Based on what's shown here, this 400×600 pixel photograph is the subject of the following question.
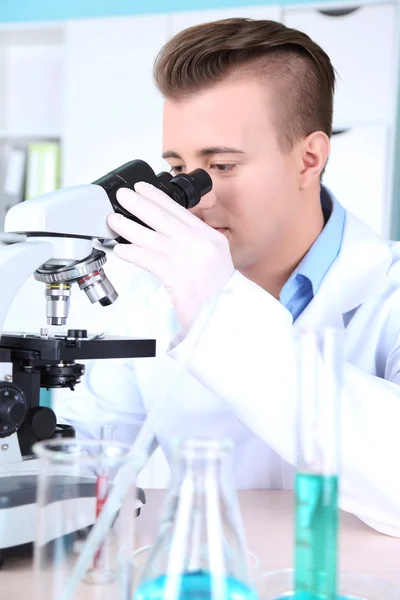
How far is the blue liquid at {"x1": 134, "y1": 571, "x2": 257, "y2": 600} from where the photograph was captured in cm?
50

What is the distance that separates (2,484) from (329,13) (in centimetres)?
255

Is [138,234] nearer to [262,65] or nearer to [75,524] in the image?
[75,524]

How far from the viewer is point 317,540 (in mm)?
559

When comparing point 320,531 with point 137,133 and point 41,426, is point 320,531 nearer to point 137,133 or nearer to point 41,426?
point 41,426

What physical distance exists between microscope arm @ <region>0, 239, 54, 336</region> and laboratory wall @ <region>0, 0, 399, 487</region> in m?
2.07

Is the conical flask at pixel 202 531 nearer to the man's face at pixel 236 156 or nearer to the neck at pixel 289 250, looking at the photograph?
the man's face at pixel 236 156

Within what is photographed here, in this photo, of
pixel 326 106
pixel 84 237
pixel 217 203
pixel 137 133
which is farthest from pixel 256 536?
pixel 137 133

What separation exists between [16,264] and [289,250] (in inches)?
35.8

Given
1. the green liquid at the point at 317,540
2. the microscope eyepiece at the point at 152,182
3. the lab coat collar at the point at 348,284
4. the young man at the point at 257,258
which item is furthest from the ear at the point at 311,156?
the green liquid at the point at 317,540

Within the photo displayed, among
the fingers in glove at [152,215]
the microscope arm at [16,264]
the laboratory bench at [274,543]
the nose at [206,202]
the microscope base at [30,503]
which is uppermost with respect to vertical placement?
the nose at [206,202]

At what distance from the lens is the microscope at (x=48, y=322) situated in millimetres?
914

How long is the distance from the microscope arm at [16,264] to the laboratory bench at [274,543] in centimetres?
30

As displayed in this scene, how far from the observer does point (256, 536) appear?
102 centimetres

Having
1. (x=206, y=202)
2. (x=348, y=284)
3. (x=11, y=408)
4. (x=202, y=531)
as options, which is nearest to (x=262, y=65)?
(x=206, y=202)
